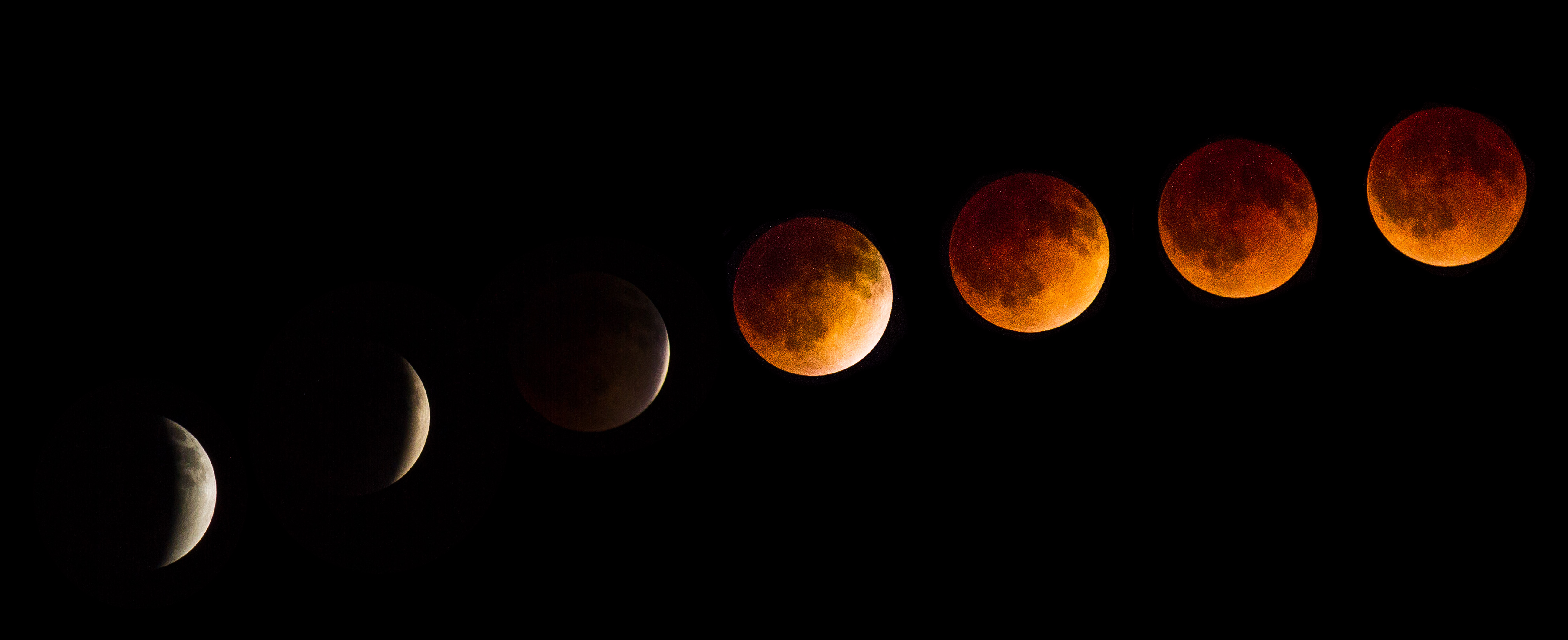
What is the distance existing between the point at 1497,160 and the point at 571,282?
3085mm

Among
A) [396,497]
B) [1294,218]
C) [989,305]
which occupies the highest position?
[1294,218]

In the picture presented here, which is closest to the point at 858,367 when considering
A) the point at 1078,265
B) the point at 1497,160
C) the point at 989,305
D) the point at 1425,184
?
the point at 989,305

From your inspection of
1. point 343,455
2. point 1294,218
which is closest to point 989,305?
point 1294,218

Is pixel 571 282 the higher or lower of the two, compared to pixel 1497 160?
lower

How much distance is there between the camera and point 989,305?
12.1ft

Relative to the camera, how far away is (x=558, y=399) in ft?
12.0

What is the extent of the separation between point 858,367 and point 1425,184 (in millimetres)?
1974

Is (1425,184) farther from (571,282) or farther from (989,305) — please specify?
(571,282)

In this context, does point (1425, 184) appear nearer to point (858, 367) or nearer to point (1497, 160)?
point (1497, 160)

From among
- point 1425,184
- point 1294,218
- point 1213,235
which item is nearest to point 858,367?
point 1213,235

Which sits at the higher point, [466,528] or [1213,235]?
[1213,235]

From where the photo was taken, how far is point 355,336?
363cm

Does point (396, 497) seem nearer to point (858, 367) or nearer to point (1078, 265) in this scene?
point (858, 367)

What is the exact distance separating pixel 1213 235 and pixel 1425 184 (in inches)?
28.8
